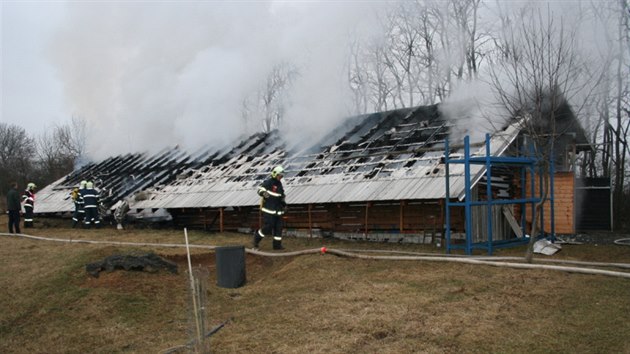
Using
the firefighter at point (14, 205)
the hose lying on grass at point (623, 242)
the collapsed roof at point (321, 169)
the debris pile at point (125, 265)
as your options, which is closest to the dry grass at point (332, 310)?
the debris pile at point (125, 265)

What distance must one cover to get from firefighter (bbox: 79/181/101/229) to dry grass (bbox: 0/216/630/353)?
29.0 feet

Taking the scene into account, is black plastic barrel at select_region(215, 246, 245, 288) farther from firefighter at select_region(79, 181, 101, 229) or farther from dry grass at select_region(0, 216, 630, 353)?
firefighter at select_region(79, 181, 101, 229)

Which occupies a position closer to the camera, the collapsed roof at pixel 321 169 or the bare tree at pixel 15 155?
the collapsed roof at pixel 321 169

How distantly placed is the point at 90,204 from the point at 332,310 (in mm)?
14630

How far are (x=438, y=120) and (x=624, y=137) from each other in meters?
8.71

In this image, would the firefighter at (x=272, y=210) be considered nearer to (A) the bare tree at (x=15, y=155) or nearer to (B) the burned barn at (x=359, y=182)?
(B) the burned barn at (x=359, y=182)

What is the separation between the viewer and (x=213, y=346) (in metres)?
5.69

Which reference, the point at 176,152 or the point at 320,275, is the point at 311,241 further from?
the point at 176,152

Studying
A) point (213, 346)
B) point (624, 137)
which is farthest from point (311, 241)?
point (624, 137)

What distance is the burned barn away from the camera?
41.0ft

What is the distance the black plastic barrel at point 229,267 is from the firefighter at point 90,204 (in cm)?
1145

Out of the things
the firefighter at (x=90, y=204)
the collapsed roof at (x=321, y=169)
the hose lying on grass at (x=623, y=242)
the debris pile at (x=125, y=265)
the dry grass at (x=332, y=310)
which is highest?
the collapsed roof at (x=321, y=169)

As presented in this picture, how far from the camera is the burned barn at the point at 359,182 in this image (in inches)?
492

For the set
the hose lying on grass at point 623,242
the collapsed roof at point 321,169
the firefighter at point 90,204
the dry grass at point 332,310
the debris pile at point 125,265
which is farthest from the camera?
the firefighter at point 90,204
